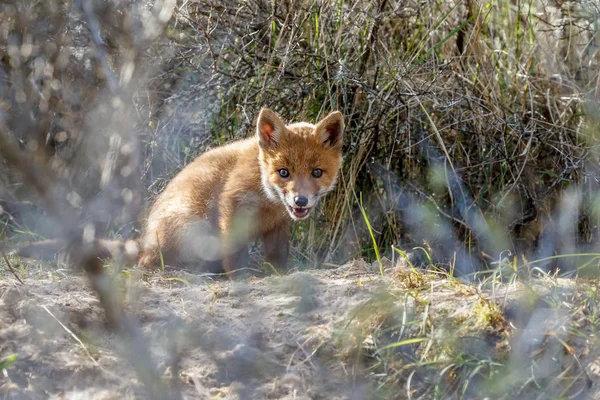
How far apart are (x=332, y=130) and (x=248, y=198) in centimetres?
81

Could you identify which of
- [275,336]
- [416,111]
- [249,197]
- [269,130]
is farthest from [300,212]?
[275,336]

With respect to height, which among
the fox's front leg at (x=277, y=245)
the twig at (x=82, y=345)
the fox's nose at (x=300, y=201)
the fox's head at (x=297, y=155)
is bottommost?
the fox's front leg at (x=277, y=245)

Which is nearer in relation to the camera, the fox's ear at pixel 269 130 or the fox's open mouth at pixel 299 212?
the fox's open mouth at pixel 299 212

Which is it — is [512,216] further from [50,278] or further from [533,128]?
[50,278]

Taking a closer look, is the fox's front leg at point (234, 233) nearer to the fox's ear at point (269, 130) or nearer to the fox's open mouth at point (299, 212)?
the fox's open mouth at point (299, 212)

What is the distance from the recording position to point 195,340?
10.2 feet

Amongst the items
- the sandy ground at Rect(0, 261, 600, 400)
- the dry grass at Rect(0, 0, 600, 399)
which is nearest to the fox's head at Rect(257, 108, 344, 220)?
the dry grass at Rect(0, 0, 600, 399)

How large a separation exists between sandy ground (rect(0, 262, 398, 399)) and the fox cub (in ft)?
4.11

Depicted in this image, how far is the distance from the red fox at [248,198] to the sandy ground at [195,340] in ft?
4.11

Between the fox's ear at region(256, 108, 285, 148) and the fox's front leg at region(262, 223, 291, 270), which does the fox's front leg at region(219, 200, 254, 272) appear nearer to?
the fox's front leg at region(262, 223, 291, 270)

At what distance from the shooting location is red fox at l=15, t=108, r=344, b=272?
4.93m

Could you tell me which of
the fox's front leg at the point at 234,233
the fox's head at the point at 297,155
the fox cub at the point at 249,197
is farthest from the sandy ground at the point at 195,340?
the fox's head at the point at 297,155

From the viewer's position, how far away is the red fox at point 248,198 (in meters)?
4.93

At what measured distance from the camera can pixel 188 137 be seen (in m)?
6.29
